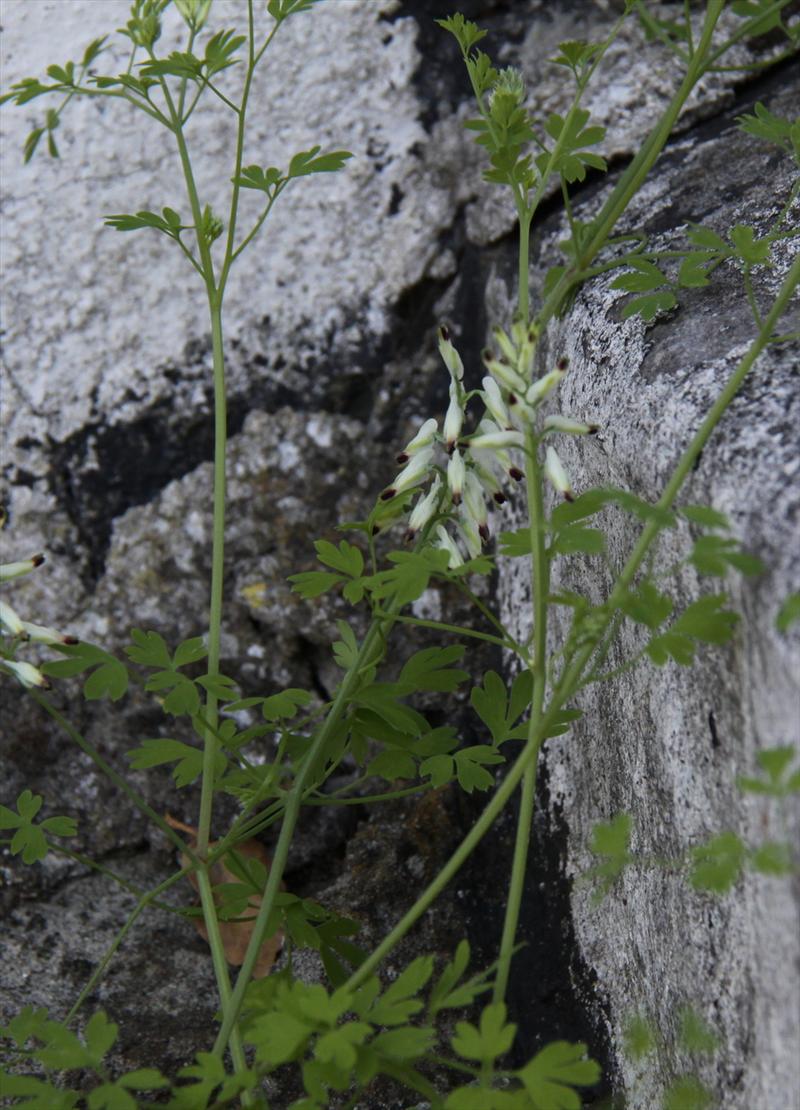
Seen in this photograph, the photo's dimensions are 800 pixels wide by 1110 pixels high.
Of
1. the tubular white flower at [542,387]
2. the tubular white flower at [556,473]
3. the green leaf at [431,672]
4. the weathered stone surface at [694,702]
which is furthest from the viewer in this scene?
the green leaf at [431,672]

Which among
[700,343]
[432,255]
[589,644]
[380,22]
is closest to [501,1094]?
[589,644]

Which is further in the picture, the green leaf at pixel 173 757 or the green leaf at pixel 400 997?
the green leaf at pixel 173 757

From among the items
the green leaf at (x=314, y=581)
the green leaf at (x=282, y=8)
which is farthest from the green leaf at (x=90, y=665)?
the green leaf at (x=282, y=8)

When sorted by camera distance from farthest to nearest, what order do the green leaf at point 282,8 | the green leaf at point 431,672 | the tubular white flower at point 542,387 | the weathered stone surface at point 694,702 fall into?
the green leaf at point 282,8, the green leaf at point 431,672, the tubular white flower at point 542,387, the weathered stone surface at point 694,702

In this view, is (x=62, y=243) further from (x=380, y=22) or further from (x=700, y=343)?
(x=700, y=343)

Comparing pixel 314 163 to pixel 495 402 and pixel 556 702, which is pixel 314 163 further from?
pixel 556 702

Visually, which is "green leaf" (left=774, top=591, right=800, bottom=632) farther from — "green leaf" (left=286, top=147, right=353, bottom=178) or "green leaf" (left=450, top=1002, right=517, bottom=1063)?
"green leaf" (left=286, top=147, right=353, bottom=178)

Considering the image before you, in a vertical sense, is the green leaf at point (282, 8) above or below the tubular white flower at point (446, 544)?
above

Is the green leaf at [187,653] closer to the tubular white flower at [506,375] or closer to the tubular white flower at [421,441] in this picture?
A: the tubular white flower at [421,441]
